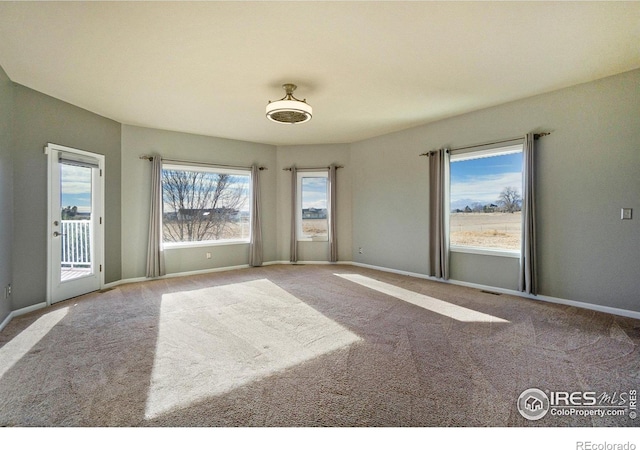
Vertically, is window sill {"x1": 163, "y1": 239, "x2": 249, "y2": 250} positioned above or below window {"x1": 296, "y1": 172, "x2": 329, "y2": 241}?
below

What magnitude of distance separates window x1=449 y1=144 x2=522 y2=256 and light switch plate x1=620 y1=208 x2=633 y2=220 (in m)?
1.07

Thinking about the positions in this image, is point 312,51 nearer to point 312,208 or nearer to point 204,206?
point 204,206

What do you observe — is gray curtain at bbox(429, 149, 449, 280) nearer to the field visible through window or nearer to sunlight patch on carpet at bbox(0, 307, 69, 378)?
the field visible through window

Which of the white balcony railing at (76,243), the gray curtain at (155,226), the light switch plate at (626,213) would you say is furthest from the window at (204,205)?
the light switch plate at (626,213)

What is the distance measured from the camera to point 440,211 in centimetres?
532

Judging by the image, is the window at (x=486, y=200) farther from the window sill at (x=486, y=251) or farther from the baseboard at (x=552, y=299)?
the baseboard at (x=552, y=299)

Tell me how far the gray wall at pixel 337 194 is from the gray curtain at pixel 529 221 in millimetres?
3531

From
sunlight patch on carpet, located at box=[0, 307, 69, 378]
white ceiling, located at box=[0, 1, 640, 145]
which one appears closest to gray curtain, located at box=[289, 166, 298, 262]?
white ceiling, located at box=[0, 1, 640, 145]

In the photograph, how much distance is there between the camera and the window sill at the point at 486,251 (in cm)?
454

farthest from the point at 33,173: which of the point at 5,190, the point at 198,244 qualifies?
the point at 198,244

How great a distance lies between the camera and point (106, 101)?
429cm

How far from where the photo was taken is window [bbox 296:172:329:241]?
7.20 meters

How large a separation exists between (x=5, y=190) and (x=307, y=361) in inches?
152
